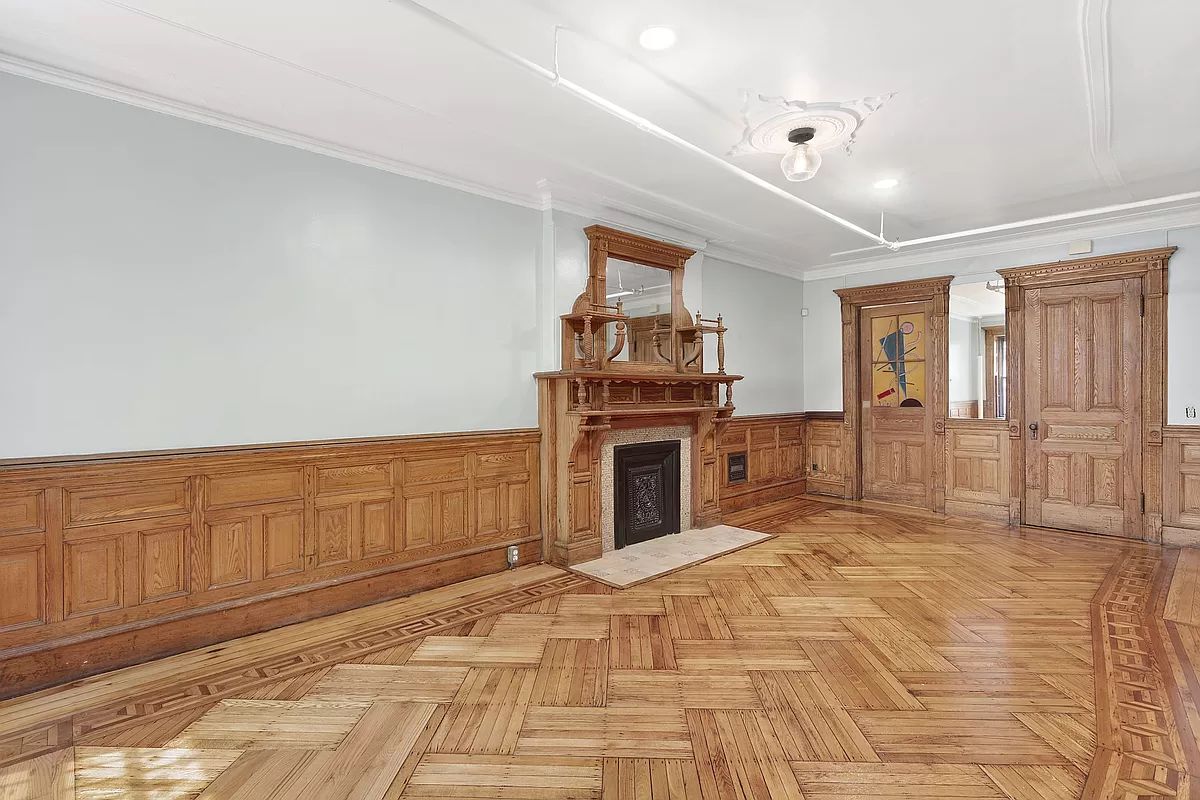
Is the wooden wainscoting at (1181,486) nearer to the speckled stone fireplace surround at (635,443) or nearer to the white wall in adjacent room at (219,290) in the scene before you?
the speckled stone fireplace surround at (635,443)

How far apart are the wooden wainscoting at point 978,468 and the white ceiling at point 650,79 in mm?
2512

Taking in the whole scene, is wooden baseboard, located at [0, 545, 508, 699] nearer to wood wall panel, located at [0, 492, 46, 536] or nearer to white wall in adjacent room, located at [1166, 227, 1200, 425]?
wood wall panel, located at [0, 492, 46, 536]

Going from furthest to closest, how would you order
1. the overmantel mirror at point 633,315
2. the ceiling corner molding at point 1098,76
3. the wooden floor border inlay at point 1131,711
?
the overmantel mirror at point 633,315, the ceiling corner molding at point 1098,76, the wooden floor border inlay at point 1131,711

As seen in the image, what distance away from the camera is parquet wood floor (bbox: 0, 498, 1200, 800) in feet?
6.64

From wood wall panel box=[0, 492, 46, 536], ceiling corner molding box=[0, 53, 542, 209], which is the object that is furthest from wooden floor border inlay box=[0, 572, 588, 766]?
ceiling corner molding box=[0, 53, 542, 209]

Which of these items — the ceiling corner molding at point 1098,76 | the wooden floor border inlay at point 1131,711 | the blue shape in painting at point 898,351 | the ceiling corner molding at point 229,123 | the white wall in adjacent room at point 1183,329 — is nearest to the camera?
the wooden floor border inlay at point 1131,711

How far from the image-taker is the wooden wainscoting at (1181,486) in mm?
4938

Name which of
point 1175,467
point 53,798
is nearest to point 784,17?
point 53,798

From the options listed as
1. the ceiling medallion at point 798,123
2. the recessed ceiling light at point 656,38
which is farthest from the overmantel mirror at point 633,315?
the recessed ceiling light at point 656,38

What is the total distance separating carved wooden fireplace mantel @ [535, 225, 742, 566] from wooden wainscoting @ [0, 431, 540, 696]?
0.52m

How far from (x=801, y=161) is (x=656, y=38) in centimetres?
103

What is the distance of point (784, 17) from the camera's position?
245 centimetres

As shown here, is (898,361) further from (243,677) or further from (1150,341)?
(243,677)

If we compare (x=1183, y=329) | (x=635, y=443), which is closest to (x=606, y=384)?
(x=635, y=443)
